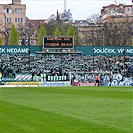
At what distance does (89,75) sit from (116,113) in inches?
1759

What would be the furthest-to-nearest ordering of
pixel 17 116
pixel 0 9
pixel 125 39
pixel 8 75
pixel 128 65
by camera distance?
pixel 0 9, pixel 125 39, pixel 128 65, pixel 8 75, pixel 17 116

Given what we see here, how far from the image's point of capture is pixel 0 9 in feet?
461

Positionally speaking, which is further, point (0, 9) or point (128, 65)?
point (0, 9)

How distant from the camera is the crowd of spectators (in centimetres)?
6775

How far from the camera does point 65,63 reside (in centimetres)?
7062

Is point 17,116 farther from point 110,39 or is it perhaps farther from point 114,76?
point 110,39

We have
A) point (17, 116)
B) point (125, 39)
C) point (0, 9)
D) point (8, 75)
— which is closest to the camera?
point (17, 116)

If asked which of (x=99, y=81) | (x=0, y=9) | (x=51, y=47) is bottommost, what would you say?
Result: (x=99, y=81)

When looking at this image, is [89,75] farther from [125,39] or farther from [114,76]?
[125,39]

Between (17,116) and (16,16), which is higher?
(16,16)

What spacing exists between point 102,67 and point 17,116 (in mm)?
51121

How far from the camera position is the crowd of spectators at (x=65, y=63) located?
6775 centimetres

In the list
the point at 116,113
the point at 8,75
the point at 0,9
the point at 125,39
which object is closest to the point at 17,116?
the point at 116,113

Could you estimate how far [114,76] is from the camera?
6500 cm
